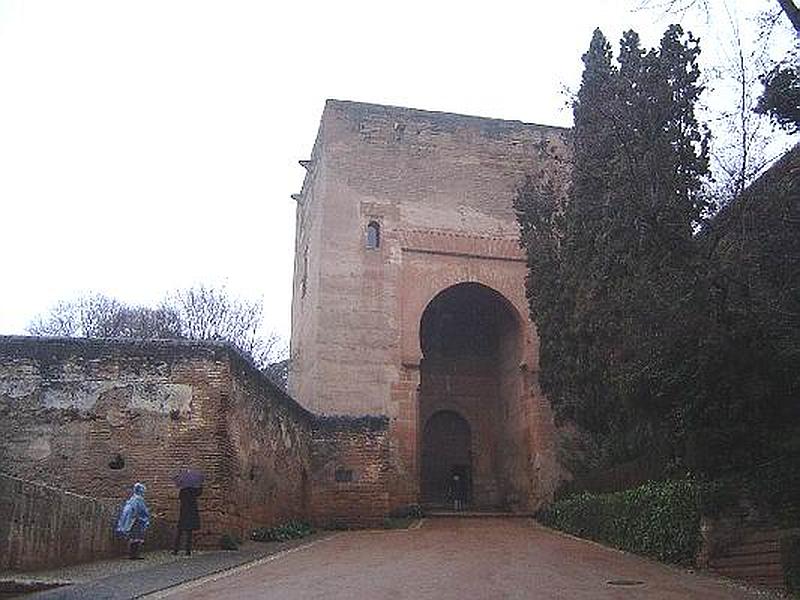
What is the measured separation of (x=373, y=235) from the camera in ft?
79.0

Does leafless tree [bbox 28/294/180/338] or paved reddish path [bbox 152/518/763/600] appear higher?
leafless tree [bbox 28/294/180/338]

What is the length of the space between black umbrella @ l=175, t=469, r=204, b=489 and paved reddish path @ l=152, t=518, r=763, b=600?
5.03 ft

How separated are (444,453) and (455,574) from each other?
56.2ft

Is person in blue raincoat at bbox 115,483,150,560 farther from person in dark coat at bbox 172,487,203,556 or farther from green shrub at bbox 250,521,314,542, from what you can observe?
green shrub at bbox 250,521,314,542

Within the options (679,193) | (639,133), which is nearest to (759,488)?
(679,193)

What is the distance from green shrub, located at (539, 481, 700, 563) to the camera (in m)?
11.9

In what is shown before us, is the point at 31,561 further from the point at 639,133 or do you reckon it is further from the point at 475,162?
the point at 475,162

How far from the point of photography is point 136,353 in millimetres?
13312

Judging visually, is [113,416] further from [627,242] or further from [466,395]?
[466,395]

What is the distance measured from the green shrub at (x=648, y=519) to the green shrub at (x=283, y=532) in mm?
5344

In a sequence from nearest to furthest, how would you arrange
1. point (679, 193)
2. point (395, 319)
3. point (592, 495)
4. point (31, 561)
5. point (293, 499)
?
1. point (31, 561)
2. point (679, 193)
3. point (592, 495)
4. point (293, 499)
5. point (395, 319)

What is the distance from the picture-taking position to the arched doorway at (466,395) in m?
25.8

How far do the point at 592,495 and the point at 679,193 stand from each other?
22.4ft

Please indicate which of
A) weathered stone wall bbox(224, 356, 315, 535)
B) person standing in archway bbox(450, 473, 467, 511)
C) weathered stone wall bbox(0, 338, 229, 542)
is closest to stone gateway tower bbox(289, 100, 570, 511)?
person standing in archway bbox(450, 473, 467, 511)
